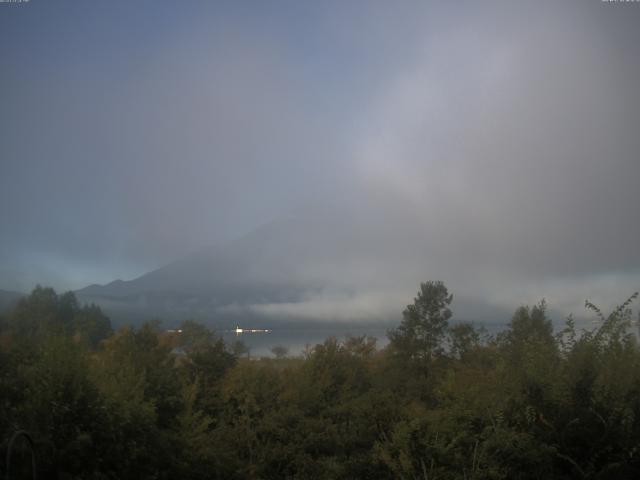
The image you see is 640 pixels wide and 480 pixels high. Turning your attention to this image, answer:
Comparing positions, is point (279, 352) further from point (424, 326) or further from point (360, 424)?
point (360, 424)

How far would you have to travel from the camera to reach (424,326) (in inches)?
1358

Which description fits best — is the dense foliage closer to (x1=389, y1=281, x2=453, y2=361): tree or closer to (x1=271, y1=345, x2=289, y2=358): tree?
(x1=389, y1=281, x2=453, y2=361): tree

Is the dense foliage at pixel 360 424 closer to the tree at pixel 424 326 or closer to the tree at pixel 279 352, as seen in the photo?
the tree at pixel 424 326

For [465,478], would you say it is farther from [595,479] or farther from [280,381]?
[280,381]

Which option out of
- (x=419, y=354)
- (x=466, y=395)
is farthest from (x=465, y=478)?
(x=419, y=354)

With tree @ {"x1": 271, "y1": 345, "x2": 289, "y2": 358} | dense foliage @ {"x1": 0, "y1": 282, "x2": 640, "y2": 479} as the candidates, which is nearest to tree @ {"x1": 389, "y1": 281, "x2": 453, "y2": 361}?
tree @ {"x1": 271, "y1": 345, "x2": 289, "y2": 358}

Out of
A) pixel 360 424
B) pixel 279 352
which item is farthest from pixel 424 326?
pixel 360 424

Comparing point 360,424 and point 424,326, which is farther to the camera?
point 424,326

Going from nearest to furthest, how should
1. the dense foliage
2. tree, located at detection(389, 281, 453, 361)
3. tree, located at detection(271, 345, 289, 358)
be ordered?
1. the dense foliage
2. tree, located at detection(389, 281, 453, 361)
3. tree, located at detection(271, 345, 289, 358)

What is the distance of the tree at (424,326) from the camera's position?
33438 mm

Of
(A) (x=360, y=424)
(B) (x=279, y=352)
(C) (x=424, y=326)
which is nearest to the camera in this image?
(A) (x=360, y=424)

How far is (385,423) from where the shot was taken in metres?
12.6

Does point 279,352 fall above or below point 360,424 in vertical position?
below

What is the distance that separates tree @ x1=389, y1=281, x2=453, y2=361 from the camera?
110 ft
